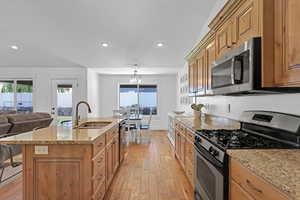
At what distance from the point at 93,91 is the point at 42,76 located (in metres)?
1.83

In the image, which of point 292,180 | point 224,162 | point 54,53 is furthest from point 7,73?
point 292,180

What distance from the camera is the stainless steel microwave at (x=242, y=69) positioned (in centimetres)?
148

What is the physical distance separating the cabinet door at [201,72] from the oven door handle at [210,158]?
1.31 m

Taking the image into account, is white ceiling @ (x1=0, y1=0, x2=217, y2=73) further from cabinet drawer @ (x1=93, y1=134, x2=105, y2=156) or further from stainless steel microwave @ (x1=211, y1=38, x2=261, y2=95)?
cabinet drawer @ (x1=93, y1=134, x2=105, y2=156)

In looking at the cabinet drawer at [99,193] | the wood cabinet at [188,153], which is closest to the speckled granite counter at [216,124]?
the wood cabinet at [188,153]

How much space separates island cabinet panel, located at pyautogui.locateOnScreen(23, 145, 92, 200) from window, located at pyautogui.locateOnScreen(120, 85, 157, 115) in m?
6.89

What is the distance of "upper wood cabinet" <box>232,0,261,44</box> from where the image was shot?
4.97 feet

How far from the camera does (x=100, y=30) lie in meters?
4.45

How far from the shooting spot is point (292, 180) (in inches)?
34.6

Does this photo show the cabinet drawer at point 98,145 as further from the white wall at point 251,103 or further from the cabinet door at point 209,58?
the white wall at point 251,103

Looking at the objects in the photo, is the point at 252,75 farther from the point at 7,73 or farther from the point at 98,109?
the point at 7,73

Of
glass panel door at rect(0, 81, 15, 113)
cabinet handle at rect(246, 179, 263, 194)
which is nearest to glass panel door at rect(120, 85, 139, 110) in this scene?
glass panel door at rect(0, 81, 15, 113)

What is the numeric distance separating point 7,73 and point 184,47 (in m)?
6.32

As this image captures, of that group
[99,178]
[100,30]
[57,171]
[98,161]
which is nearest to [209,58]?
[98,161]
